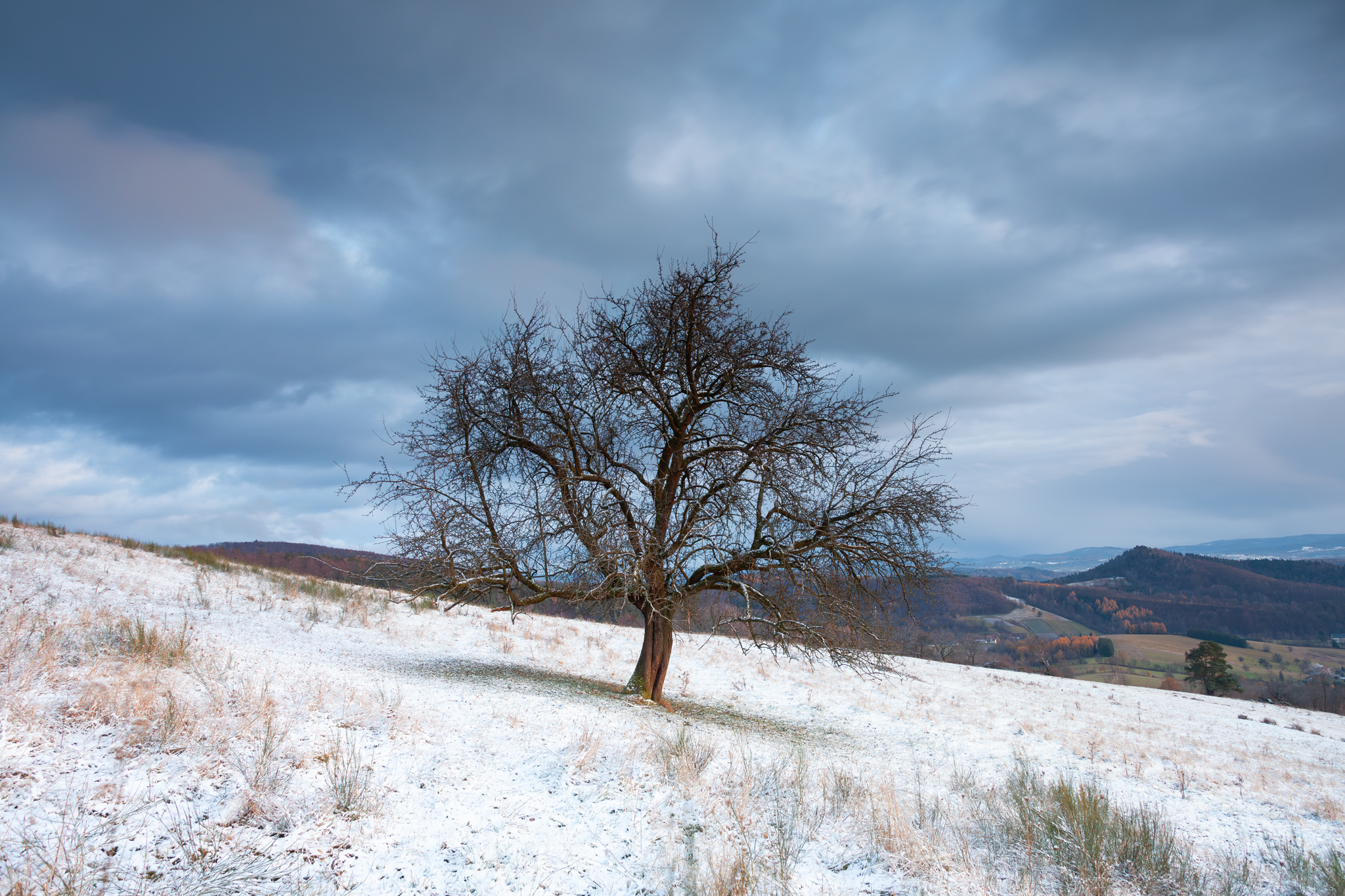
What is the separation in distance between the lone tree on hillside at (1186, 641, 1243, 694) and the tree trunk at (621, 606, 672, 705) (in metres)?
44.1

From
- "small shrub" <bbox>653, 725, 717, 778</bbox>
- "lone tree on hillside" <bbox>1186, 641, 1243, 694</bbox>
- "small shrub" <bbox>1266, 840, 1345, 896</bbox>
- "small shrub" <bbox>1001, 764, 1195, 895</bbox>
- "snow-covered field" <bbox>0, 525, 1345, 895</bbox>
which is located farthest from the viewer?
"lone tree on hillside" <bbox>1186, 641, 1243, 694</bbox>

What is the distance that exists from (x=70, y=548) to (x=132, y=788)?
16487mm

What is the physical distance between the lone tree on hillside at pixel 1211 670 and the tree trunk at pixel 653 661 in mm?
44137

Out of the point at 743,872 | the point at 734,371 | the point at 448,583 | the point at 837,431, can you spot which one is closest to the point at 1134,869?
the point at 743,872

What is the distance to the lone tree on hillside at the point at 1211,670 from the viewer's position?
3788cm

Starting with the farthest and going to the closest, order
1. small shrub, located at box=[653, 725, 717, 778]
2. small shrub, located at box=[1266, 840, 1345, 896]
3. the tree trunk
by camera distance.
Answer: the tree trunk
small shrub, located at box=[653, 725, 717, 778]
small shrub, located at box=[1266, 840, 1345, 896]

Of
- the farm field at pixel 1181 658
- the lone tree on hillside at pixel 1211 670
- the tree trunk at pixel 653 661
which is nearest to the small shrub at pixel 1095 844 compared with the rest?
the tree trunk at pixel 653 661

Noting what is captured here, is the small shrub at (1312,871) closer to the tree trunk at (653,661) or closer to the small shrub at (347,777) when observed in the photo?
the small shrub at (347,777)

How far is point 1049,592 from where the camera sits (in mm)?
166875

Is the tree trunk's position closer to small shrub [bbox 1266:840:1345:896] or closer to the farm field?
small shrub [bbox 1266:840:1345:896]

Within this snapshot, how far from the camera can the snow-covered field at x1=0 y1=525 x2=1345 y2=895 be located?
4.18 m

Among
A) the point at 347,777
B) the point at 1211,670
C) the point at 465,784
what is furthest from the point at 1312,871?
the point at 1211,670

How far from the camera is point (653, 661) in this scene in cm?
1133

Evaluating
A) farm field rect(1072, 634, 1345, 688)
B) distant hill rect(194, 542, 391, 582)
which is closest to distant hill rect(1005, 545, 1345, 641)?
farm field rect(1072, 634, 1345, 688)
